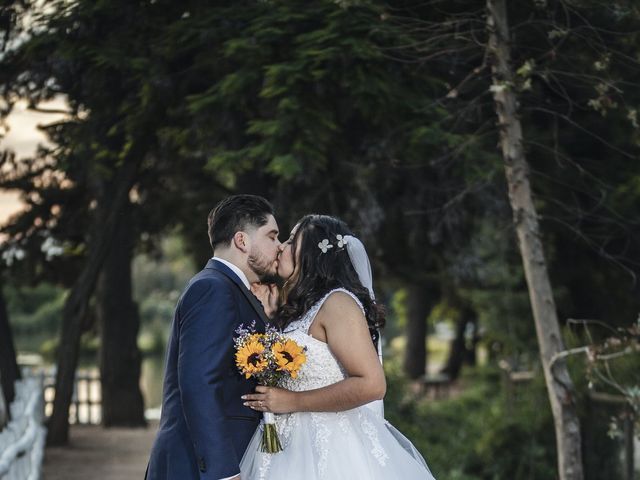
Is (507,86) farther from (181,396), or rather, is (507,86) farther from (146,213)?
(146,213)

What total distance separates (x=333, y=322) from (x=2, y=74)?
10068mm

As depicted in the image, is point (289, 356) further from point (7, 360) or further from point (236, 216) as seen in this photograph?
point (7, 360)

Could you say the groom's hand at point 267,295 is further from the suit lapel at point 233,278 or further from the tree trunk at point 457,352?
the tree trunk at point 457,352

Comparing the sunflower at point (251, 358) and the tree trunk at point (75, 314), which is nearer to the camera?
the sunflower at point (251, 358)

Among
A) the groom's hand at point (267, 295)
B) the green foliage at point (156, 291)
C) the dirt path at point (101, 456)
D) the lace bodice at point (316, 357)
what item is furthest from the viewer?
the green foliage at point (156, 291)

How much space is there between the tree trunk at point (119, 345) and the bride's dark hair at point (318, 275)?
13827 millimetres

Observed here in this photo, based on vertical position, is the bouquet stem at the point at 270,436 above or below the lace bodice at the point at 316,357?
below

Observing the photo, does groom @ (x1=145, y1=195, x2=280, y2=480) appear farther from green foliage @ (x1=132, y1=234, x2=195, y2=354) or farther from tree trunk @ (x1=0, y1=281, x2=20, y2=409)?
green foliage @ (x1=132, y1=234, x2=195, y2=354)

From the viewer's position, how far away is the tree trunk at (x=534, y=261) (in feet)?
28.2

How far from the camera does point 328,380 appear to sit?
5.07 meters

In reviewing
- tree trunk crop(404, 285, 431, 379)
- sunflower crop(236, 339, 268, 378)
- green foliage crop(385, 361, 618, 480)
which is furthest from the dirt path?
tree trunk crop(404, 285, 431, 379)

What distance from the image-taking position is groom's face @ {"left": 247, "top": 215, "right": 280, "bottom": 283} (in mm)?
4938

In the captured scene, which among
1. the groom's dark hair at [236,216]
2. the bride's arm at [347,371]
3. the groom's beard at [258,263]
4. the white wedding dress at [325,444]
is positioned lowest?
the white wedding dress at [325,444]

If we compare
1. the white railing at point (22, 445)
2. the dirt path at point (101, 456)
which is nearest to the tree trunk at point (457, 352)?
the dirt path at point (101, 456)
